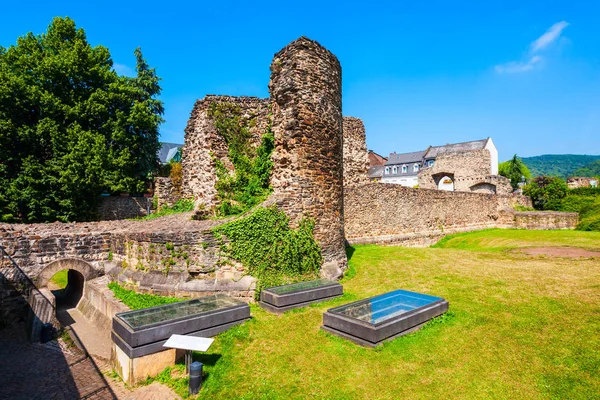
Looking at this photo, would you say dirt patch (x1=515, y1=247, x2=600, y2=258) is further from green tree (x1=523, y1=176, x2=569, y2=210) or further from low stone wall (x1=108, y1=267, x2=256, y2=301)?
green tree (x1=523, y1=176, x2=569, y2=210)

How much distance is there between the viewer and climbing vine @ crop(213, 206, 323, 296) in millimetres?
9109

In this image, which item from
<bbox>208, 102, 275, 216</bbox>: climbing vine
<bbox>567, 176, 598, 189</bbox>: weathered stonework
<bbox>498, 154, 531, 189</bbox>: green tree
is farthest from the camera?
<bbox>498, 154, 531, 189</bbox>: green tree

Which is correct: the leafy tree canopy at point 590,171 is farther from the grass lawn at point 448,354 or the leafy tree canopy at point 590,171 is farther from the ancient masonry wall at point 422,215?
the grass lawn at point 448,354

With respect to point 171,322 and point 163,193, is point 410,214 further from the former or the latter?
point 171,322

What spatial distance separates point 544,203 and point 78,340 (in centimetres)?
4135

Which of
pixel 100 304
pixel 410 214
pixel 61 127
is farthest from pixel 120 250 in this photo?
pixel 410 214

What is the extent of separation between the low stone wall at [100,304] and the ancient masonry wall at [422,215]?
464 inches

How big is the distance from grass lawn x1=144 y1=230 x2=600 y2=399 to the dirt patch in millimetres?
4855

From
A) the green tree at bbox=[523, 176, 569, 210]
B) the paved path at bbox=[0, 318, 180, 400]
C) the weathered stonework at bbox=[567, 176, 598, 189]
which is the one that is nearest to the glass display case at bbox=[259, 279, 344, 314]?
the paved path at bbox=[0, 318, 180, 400]

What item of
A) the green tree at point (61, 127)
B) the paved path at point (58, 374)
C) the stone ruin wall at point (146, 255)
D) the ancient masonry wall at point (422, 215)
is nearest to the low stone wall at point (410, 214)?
the ancient masonry wall at point (422, 215)

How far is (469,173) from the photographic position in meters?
37.0

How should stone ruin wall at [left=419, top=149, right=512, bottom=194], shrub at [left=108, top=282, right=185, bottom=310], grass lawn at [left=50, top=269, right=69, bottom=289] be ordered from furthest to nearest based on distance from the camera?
1. stone ruin wall at [left=419, top=149, right=512, bottom=194]
2. grass lawn at [left=50, top=269, right=69, bottom=289]
3. shrub at [left=108, top=282, right=185, bottom=310]

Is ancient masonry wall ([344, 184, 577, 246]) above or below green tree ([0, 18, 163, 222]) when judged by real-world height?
below

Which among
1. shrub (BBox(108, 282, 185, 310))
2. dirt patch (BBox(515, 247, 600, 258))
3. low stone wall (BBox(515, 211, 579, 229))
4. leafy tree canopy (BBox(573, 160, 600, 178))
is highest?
leafy tree canopy (BBox(573, 160, 600, 178))
